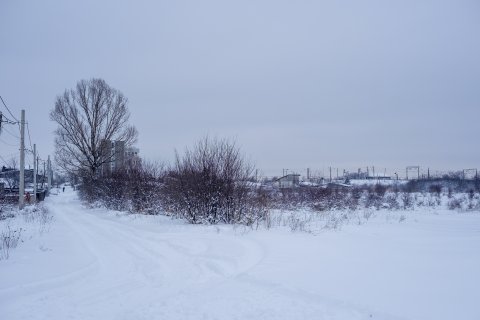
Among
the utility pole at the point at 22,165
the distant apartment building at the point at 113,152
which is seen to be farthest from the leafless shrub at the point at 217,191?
the distant apartment building at the point at 113,152

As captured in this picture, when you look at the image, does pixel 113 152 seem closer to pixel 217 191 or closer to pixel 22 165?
pixel 22 165

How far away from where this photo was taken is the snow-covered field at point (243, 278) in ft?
14.6

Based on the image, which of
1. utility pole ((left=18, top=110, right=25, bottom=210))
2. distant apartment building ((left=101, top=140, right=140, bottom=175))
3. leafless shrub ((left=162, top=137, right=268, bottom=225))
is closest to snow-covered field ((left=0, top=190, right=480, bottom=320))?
leafless shrub ((left=162, top=137, right=268, bottom=225))

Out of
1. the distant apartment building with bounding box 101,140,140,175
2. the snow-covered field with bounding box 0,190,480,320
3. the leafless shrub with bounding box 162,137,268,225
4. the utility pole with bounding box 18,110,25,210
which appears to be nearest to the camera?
the snow-covered field with bounding box 0,190,480,320

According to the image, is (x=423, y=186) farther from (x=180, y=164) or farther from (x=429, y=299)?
(x=429, y=299)

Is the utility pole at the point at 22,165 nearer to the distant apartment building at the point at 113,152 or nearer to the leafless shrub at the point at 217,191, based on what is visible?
the distant apartment building at the point at 113,152

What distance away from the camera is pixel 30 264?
669cm

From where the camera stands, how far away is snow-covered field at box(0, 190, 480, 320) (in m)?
4.44

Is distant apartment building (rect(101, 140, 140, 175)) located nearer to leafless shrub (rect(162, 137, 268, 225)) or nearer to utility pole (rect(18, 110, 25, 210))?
utility pole (rect(18, 110, 25, 210))

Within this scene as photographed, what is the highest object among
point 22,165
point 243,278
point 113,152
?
point 113,152

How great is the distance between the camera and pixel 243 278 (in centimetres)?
590

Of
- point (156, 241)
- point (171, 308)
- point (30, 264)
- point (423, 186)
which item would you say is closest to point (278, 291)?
point (171, 308)

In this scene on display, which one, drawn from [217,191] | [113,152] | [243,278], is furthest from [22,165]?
[243,278]

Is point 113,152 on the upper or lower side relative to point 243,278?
upper
